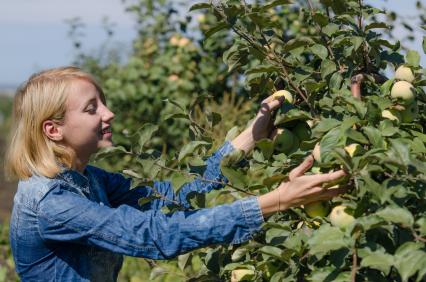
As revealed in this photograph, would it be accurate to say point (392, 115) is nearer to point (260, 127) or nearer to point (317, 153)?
point (317, 153)

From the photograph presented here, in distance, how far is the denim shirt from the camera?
5.73ft

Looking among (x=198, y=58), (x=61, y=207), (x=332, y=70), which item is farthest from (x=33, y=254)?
(x=198, y=58)

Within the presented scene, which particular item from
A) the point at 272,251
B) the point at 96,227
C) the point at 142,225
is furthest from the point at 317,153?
the point at 96,227

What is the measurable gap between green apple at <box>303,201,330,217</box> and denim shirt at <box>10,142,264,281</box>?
0.36 feet

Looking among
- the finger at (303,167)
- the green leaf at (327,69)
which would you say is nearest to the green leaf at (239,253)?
the finger at (303,167)

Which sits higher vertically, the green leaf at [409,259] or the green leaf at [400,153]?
the green leaf at [400,153]

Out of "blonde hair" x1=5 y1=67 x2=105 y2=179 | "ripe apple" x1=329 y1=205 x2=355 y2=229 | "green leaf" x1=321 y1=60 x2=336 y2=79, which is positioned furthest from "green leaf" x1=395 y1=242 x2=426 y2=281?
"blonde hair" x1=5 y1=67 x2=105 y2=179

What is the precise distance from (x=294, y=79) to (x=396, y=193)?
574mm

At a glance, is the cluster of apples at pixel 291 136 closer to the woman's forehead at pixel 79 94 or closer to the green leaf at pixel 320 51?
the green leaf at pixel 320 51

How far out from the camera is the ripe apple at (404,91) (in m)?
1.70

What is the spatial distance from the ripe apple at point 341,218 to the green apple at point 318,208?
0.35 feet

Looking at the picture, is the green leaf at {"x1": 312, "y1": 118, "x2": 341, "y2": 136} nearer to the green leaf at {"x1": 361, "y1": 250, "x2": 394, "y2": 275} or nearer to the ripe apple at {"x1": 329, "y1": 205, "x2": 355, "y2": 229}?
the ripe apple at {"x1": 329, "y1": 205, "x2": 355, "y2": 229}

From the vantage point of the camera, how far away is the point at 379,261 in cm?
144

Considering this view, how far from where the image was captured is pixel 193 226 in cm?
177
